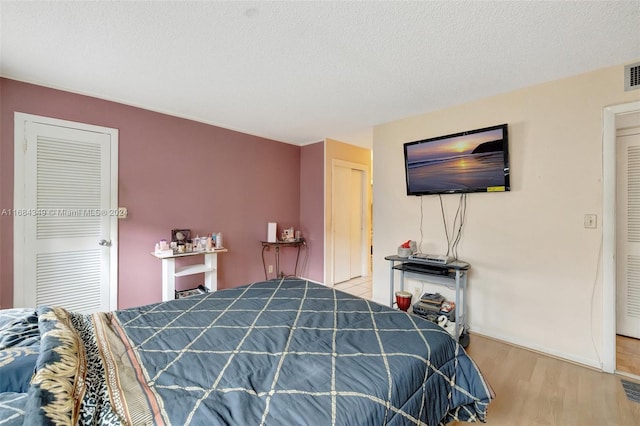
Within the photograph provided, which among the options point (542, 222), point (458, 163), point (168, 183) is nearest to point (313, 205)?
point (168, 183)

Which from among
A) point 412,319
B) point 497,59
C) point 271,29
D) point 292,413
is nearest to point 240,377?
point 292,413

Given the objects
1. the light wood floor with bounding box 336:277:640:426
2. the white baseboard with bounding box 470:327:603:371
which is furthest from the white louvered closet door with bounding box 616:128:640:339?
the white baseboard with bounding box 470:327:603:371

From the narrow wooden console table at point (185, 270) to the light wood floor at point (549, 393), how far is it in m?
2.77

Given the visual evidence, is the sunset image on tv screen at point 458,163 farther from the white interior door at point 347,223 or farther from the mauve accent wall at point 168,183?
the mauve accent wall at point 168,183

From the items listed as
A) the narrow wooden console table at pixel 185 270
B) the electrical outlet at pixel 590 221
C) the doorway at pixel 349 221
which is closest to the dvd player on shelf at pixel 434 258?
the electrical outlet at pixel 590 221

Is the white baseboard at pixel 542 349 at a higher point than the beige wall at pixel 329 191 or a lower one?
lower

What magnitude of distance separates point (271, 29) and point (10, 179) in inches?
102

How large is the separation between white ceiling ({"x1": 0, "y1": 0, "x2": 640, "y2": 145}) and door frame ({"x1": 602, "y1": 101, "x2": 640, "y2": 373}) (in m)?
0.51

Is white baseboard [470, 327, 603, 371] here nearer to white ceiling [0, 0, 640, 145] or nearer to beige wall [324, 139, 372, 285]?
beige wall [324, 139, 372, 285]

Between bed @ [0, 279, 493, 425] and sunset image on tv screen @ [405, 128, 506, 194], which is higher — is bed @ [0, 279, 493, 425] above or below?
below

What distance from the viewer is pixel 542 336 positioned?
97.0 inches

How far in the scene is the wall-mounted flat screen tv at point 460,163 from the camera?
2629 millimetres

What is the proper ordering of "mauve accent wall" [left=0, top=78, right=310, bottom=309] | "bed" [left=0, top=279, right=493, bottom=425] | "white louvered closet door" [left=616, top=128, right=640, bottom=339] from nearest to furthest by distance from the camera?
"bed" [left=0, top=279, right=493, bottom=425] → "mauve accent wall" [left=0, top=78, right=310, bottom=309] → "white louvered closet door" [left=616, top=128, right=640, bottom=339]

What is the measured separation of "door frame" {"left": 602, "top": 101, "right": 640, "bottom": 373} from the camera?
2141 mm
